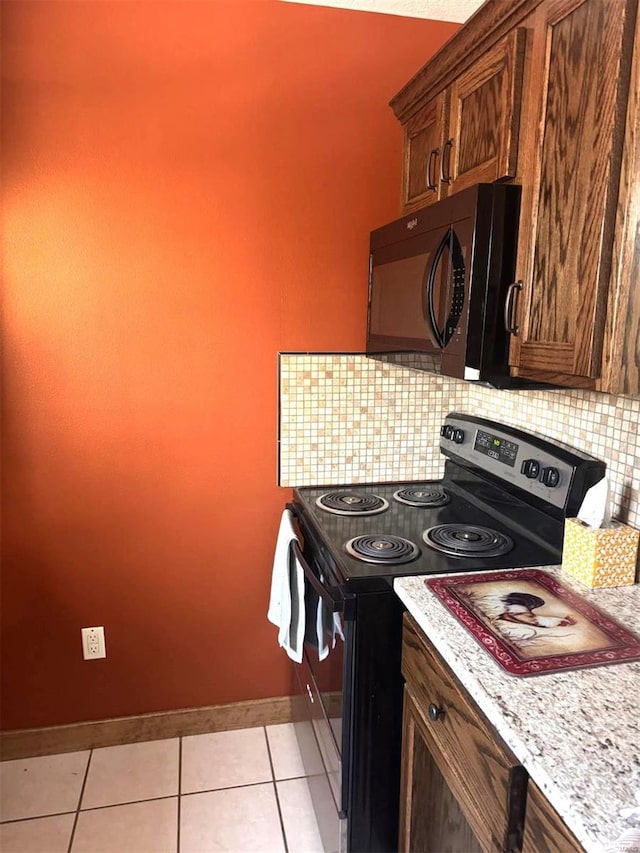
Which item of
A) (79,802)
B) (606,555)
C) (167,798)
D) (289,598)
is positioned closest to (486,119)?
(606,555)

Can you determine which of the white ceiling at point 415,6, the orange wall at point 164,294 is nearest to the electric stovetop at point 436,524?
the orange wall at point 164,294

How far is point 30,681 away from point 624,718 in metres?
1.91

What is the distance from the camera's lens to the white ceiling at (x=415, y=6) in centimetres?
193

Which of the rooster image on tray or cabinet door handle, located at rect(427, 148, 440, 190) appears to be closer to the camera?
the rooster image on tray

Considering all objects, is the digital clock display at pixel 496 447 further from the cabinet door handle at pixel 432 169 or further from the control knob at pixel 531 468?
the cabinet door handle at pixel 432 169

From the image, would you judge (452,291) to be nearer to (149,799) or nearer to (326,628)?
(326,628)

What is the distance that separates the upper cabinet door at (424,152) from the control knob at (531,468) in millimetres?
770

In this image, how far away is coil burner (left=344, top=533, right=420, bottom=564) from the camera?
1501 millimetres

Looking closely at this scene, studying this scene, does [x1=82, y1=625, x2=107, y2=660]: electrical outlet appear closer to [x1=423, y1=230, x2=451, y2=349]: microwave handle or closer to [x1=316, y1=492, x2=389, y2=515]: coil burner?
[x1=316, y1=492, x2=389, y2=515]: coil burner

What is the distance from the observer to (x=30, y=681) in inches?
82.2

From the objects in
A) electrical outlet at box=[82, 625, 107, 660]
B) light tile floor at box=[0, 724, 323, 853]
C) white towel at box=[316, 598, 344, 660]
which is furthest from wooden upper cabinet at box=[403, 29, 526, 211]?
light tile floor at box=[0, 724, 323, 853]

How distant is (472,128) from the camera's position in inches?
58.5

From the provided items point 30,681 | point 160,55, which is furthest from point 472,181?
point 30,681

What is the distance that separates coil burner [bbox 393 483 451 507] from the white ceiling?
155 cm
